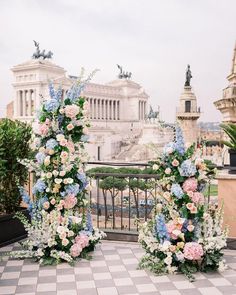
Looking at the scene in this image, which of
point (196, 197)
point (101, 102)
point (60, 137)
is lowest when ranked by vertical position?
point (196, 197)

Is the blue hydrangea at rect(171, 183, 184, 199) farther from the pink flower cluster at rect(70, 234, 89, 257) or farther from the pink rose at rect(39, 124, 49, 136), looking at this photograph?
the pink rose at rect(39, 124, 49, 136)

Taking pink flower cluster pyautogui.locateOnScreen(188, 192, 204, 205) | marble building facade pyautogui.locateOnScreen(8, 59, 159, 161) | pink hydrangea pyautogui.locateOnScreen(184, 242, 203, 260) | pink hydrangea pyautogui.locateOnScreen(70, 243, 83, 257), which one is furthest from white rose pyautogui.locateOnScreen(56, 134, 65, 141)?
marble building facade pyautogui.locateOnScreen(8, 59, 159, 161)

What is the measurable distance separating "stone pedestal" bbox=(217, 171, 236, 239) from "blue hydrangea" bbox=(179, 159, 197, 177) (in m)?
1.10

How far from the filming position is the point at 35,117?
6086 mm

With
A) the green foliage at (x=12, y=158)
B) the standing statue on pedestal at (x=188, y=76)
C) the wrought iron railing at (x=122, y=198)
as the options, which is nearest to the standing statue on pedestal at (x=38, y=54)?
the standing statue on pedestal at (x=188, y=76)

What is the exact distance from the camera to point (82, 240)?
5922mm

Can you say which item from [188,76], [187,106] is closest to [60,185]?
[187,106]

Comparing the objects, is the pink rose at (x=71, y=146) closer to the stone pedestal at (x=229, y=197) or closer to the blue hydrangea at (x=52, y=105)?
the blue hydrangea at (x=52, y=105)

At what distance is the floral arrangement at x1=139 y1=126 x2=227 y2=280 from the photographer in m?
5.31

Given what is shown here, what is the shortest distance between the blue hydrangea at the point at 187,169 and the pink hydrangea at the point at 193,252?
88 cm

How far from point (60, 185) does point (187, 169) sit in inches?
71.7

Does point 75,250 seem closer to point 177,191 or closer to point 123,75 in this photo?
point 177,191

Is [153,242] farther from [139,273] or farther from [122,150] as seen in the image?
[122,150]

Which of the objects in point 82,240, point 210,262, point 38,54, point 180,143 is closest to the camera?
point 210,262
